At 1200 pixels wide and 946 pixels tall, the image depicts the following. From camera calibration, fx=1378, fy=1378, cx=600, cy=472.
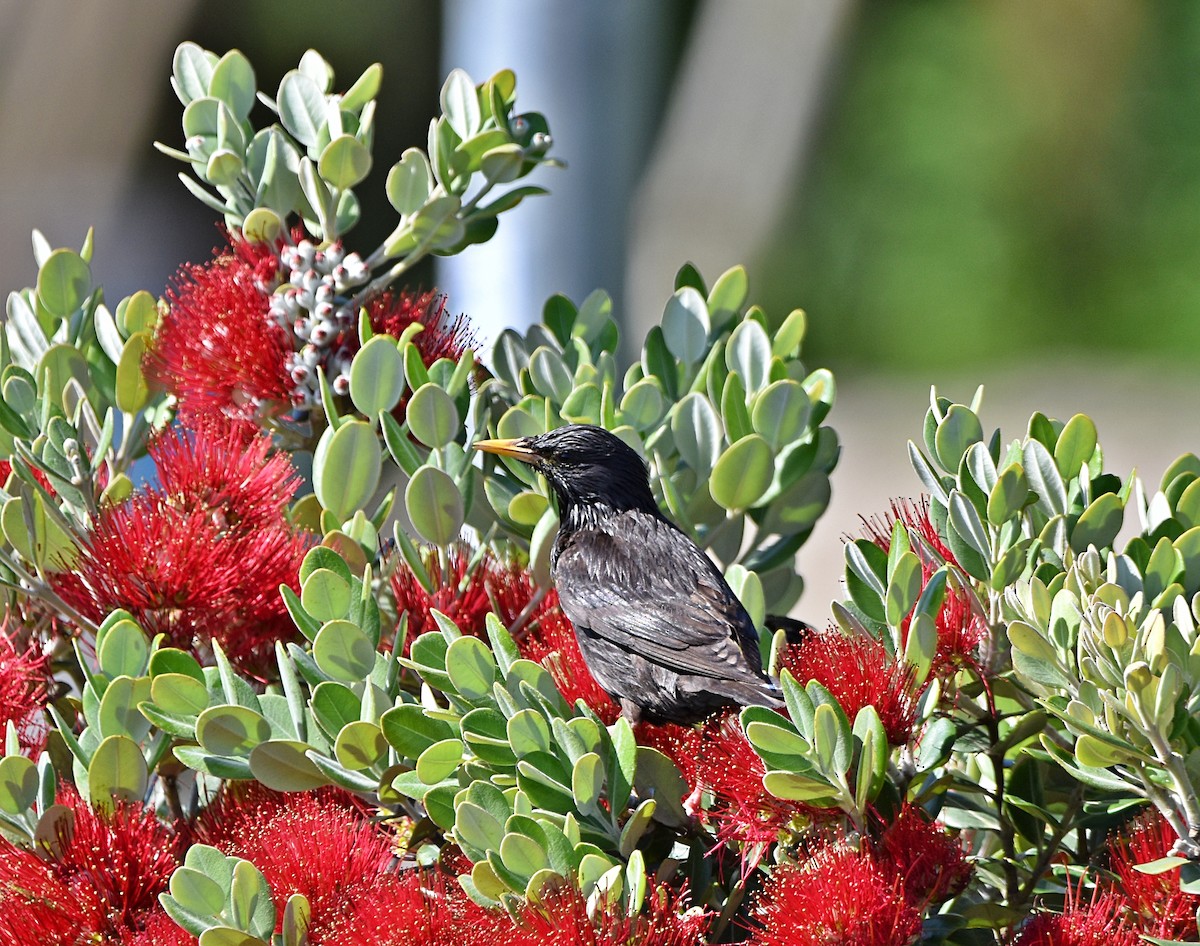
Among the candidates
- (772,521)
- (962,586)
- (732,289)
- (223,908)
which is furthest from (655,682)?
(223,908)

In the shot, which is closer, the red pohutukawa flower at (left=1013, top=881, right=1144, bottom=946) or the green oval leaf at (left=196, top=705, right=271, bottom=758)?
the red pohutukawa flower at (left=1013, top=881, right=1144, bottom=946)

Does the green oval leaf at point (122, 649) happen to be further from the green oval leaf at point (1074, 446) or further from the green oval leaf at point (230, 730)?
the green oval leaf at point (1074, 446)

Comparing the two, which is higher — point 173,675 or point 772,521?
point 772,521

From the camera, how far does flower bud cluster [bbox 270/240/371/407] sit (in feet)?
4.96

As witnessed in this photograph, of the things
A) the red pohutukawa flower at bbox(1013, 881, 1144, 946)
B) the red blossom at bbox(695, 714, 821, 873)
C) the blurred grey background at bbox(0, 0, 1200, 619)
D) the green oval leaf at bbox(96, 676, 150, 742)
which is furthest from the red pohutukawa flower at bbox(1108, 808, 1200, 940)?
the blurred grey background at bbox(0, 0, 1200, 619)

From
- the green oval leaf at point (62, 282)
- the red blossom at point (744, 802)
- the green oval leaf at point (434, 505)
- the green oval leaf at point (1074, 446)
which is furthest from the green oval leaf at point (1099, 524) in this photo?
the green oval leaf at point (62, 282)

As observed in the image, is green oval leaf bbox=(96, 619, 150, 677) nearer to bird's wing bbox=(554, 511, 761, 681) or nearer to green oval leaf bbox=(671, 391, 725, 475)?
bird's wing bbox=(554, 511, 761, 681)

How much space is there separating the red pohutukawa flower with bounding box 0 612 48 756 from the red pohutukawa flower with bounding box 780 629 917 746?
2.37 ft

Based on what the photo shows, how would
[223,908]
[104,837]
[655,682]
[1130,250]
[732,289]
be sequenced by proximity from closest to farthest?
[223,908] → [104,837] → [655,682] → [732,289] → [1130,250]

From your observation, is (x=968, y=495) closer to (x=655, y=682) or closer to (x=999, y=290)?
(x=655, y=682)

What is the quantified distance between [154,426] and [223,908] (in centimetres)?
72

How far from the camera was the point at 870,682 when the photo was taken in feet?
3.59

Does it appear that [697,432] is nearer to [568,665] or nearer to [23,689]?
[568,665]

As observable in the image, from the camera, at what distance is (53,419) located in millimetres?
1324
